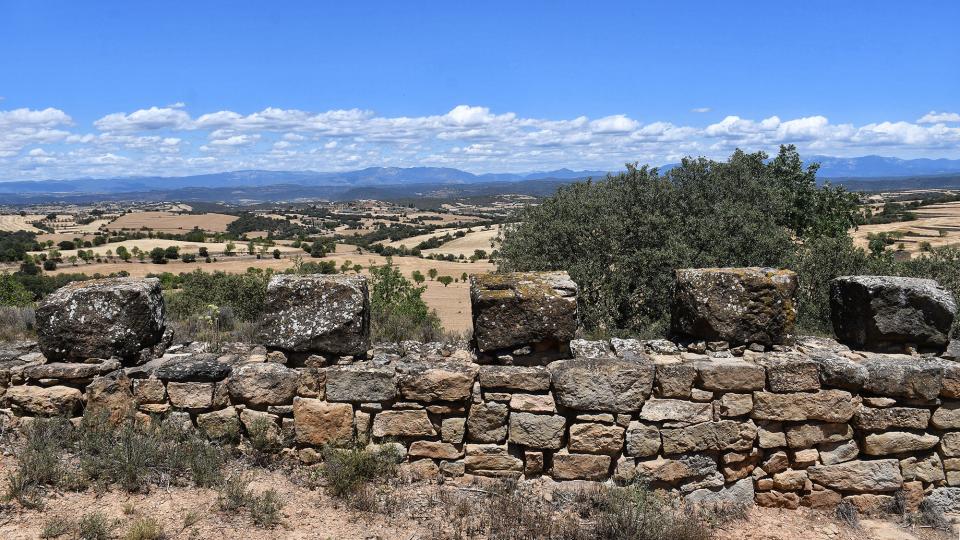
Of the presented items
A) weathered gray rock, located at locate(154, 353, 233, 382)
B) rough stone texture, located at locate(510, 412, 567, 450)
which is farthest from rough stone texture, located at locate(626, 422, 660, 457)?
weathered gray rock, located at locate(154, 353, 233, 382)

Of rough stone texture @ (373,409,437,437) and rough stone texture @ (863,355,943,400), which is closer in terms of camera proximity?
rough stone texture @ (863,355,943,400)

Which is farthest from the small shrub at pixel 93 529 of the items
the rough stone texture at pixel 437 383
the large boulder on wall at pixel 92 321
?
the rough stone texture at pixel 437 383

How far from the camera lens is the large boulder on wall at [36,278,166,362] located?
18.6 feet

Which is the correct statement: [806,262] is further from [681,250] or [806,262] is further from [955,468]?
[955,468]

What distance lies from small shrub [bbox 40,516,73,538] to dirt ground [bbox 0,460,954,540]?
0.07 m

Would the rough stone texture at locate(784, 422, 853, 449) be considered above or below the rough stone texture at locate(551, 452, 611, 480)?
above

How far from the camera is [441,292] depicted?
33.2 metres

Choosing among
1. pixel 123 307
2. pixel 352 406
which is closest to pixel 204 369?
pixel 123 307

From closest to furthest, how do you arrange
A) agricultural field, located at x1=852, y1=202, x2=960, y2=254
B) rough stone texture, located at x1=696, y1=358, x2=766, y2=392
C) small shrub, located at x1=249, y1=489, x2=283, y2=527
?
small shrub, located at x1=249, y1=489, x2=283, y2=527 → rough stone texture, located at x1=696, y1=358, x2=766, y2=392 → agricultural field, located at x1=852, y1=202, x2=960, y2=254

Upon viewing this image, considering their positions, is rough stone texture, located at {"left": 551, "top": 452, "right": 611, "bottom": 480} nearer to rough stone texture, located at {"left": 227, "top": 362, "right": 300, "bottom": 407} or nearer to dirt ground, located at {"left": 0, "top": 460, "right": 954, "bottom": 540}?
dirt ground, located at {"left": 0, "top": 460, "right": 954, "bottom": 540}

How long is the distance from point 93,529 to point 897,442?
670 cm

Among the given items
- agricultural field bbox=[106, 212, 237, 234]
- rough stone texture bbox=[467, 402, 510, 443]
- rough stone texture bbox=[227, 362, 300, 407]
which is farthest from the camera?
agricultural field bbox=[106, 212, 237, 234]

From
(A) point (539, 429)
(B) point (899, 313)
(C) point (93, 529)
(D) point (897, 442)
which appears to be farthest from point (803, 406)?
(C) point (93, 529)

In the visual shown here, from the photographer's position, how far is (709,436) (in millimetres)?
5562
